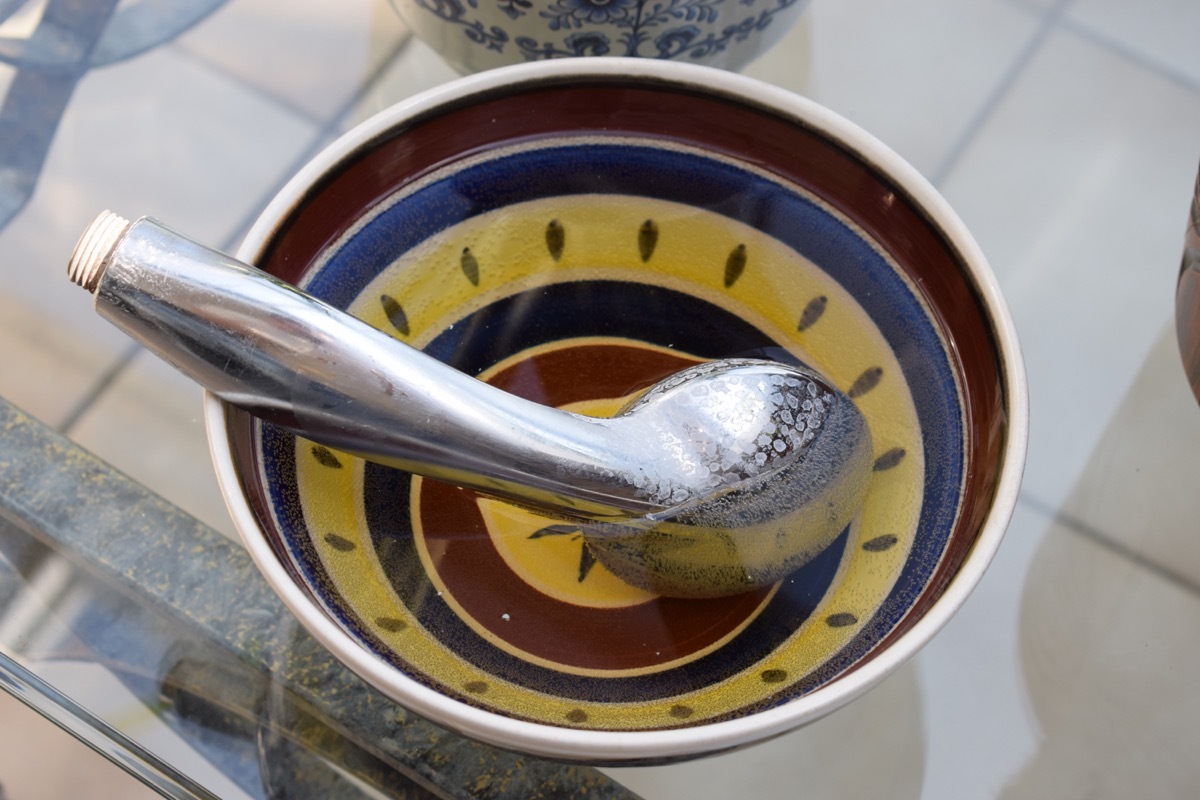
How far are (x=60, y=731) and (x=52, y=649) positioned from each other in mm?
46

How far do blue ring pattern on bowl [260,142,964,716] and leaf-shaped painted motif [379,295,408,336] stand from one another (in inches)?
0.5

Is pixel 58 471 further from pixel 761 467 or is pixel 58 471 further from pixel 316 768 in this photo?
pixel 761 467

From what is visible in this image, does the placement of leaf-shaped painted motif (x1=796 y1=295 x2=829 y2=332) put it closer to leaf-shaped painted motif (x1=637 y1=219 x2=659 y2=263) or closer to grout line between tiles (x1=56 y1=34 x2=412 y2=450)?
leaf-shaped painted motif (x1=637 y1=219 x2=659 y2=263)

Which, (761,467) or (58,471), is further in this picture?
(58,471)

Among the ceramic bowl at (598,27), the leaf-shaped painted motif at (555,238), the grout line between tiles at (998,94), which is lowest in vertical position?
the leaf-shaped painted motif at (555,238)

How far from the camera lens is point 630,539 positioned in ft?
1.53

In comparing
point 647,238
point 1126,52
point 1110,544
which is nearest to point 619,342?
point 647,238

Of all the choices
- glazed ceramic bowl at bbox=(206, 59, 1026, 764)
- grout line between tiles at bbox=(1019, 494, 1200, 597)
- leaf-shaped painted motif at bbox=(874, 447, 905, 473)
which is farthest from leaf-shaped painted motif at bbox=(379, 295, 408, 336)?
grout line between tiles at bbox=(1019, 494, 1200, 597)

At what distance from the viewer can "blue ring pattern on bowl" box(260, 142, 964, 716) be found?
427 millimetres

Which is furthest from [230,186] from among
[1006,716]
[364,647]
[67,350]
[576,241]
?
[1006,716]

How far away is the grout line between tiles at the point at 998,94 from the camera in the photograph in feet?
2.09

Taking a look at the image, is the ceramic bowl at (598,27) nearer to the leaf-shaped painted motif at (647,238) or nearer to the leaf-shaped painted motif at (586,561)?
the leaf-shaped painted motif at (647,238)

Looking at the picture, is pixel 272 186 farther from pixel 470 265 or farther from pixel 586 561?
pixel 586 561

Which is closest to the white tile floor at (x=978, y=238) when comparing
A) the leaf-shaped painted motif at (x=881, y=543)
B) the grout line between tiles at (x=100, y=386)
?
the grout line between tiles at (x=100, y=386)
